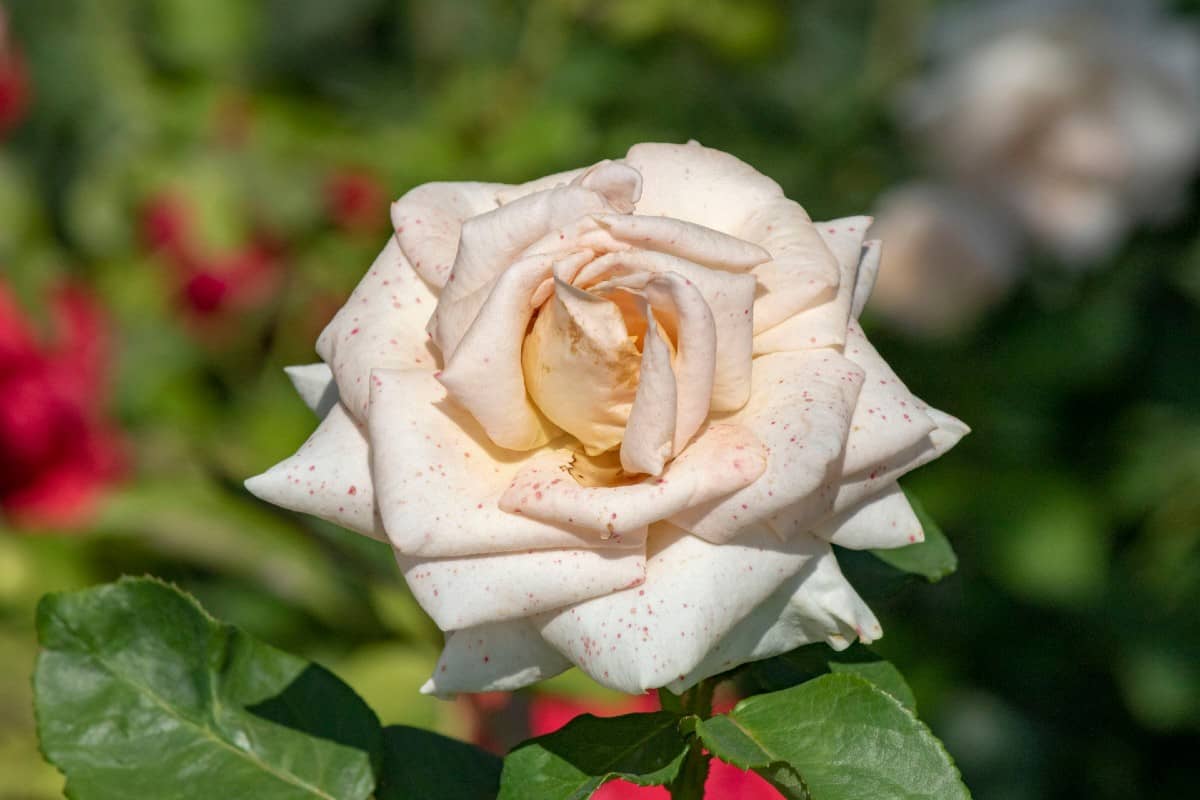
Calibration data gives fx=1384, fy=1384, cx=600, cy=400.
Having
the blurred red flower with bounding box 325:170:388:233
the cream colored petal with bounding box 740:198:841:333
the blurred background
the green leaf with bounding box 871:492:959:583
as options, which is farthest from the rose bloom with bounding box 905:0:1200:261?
the cream colored petal with bounding box 740:198:841:333

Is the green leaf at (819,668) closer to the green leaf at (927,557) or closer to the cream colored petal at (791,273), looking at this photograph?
the green leaf at (927,557)

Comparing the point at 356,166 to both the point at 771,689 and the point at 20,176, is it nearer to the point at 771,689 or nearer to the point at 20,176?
the point at 20,176

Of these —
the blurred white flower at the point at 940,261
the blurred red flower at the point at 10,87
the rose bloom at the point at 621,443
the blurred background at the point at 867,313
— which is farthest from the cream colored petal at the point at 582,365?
the blurred red flower at the point at 10,87

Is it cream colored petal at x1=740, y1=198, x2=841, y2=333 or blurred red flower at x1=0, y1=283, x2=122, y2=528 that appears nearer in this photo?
cream colored petal at x1=740, y1=198, x2=841, y2=333

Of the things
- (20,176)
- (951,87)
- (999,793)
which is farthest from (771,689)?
(20,176)

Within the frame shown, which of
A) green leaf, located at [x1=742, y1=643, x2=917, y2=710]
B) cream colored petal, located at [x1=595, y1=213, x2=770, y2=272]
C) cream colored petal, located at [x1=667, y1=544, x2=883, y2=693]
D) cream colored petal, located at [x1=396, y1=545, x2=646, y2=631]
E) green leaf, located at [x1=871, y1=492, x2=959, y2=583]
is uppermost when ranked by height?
cream colored petal, located at [x1=595, y1=213, x2=770, y2=272]

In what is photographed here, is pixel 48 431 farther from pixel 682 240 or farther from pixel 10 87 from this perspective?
pixel 682 240

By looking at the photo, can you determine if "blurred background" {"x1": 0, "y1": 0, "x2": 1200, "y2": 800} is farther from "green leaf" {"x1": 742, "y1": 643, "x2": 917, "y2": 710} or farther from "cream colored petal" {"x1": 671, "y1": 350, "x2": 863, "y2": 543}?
"cream colored petal" {"x1": 671, "y1": 350, "x2": 863, "y2": 543}

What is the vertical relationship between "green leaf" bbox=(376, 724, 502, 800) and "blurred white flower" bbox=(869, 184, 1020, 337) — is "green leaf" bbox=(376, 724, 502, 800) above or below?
above

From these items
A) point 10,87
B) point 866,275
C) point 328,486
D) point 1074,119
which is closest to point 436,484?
point 328,486
